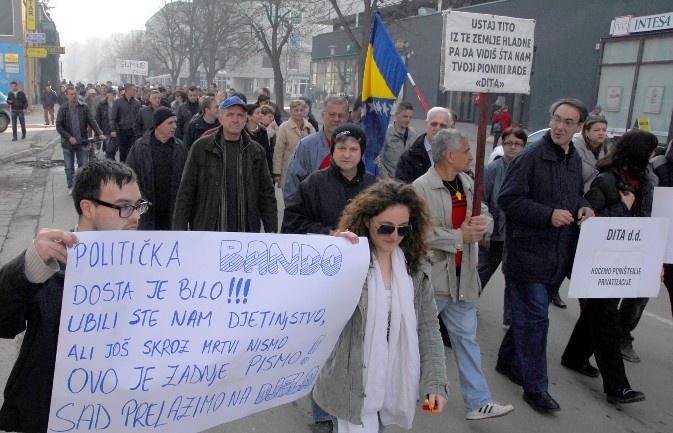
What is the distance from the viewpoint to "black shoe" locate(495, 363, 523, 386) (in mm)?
4445

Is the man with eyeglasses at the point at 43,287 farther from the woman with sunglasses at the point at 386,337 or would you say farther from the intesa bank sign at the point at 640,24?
the intesa bank sign at the point at 640,24

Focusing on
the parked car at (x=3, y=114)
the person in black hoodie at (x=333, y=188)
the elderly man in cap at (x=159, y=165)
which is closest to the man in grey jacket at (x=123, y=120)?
the elderly man in cap at (x=159, y=165)

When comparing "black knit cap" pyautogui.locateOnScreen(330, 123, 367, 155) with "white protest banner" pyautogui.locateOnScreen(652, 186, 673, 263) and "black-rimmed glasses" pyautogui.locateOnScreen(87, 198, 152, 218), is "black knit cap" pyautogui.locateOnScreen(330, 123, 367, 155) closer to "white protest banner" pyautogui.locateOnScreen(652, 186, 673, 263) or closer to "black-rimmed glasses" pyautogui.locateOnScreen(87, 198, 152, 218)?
"black-rimmed glasses" pyautogui.locateOnScreen(87, 198, 152, 218)

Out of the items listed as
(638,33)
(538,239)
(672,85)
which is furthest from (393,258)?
(638,33)

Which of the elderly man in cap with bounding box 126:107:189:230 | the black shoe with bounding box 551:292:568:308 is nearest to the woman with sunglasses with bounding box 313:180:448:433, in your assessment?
the elderly man in cap with bounding box 126:107:189:230

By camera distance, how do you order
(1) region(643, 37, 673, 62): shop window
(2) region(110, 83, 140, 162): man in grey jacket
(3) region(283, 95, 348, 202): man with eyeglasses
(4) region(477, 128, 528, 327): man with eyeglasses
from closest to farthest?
(3) region(283, 95, 348, 202): man with eyeglasses
(4) region(477, 128, 528, 327): man with eyeglasses
(2) region(110, 83, 140, 162): man in grey jacket
(1) region(643, 37, 673, 62): shop window

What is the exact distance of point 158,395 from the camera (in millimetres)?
2188

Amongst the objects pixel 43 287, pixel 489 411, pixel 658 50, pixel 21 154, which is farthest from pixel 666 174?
pixel 658 50

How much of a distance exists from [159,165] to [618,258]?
12.5 feet

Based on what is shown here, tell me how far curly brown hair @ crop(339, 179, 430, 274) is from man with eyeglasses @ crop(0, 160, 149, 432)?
2.96 ft

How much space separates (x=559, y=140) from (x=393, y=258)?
1851mm

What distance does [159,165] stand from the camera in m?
5.42

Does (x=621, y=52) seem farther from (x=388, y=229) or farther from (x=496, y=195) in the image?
(x=388, y=229)

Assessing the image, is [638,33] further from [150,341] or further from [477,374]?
[150,341]
